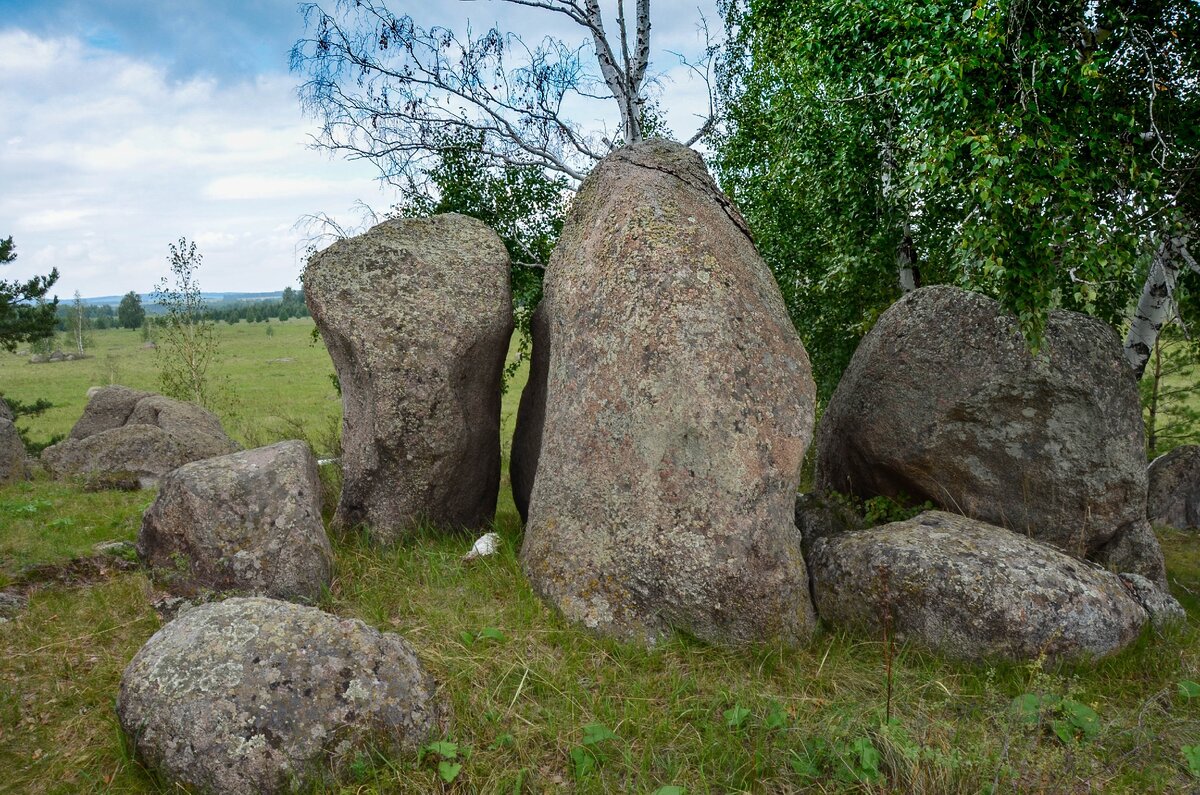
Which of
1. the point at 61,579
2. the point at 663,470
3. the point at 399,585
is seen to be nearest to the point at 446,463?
the point at 399,585

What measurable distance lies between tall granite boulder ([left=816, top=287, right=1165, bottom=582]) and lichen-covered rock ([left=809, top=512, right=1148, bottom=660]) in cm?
155

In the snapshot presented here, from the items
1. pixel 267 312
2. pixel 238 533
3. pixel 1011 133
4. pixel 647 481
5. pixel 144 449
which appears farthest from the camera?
pixel 267 312

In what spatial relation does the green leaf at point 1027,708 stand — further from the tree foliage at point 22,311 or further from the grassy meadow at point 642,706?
the tree foliage at point 22,311

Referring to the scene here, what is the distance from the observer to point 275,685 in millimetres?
5332

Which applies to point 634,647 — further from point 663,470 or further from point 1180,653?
point 1180,653

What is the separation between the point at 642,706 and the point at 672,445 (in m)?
2.22

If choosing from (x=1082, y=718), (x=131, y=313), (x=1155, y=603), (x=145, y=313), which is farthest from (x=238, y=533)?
(x=131, y=313)

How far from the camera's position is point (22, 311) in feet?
69.9

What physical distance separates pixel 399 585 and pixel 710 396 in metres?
3.73

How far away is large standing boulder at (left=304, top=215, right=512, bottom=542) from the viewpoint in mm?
9344

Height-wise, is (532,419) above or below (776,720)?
above

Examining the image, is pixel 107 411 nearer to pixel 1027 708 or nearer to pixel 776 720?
pixel 776 720

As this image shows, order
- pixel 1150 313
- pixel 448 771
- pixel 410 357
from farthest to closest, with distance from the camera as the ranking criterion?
pixel 1150 313, pixel 410 357, pixel 448 771

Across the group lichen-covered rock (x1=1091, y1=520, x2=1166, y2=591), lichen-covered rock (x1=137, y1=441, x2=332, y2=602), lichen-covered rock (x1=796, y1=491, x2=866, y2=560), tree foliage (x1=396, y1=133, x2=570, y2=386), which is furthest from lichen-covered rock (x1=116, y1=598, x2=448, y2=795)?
tree foliage (x1=396, y1=133, x2=570, y2=386)
